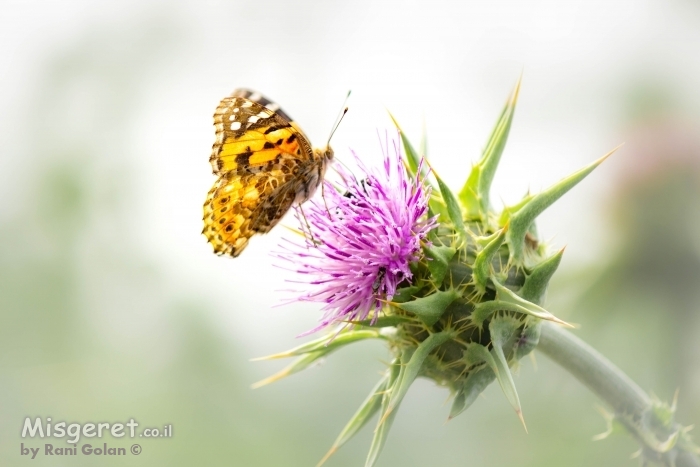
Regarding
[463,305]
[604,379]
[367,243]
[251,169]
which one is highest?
[251,169]

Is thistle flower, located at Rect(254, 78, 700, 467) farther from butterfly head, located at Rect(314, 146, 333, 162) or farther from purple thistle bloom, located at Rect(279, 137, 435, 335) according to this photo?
butterfly head, located at Rect(314, 146, 333, 162)

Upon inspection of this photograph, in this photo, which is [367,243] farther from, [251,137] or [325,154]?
[251,137]

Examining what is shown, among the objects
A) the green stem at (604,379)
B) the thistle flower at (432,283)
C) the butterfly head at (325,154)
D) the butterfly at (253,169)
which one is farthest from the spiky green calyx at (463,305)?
the butterfly at (253,169)

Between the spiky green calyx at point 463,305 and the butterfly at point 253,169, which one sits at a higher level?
the butterfly at point 253,169

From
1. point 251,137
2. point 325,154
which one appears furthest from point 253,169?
Result: point 325,154

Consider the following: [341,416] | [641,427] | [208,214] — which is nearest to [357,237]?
A: [208,214]

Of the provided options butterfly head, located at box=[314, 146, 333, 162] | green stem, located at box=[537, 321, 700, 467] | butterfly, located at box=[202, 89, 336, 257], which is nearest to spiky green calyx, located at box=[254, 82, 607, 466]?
green stem, located at box=[537, 321, 700, 467]

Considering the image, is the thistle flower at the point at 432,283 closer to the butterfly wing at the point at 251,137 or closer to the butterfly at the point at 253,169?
the butterfly at the point at 253,169
